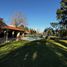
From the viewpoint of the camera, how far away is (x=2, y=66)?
40.8ft

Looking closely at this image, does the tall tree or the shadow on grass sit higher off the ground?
the tall tree

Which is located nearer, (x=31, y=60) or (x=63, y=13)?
(x=31, y=60)

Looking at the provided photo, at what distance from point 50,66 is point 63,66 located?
864 mm

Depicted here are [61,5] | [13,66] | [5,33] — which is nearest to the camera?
[13,66]

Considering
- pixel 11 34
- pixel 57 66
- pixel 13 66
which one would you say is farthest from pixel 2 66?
pixel 11 34

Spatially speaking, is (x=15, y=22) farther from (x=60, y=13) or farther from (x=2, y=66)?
(x=2, y=66)

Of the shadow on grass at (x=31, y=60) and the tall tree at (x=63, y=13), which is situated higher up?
the tall tree at (x=63, y=13)

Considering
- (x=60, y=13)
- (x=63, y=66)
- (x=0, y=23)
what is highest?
(x=60, y=13)

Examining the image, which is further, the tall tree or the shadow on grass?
the tall tree

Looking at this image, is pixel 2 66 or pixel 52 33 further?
pixel 52 33

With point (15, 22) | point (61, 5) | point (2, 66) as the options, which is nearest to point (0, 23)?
point (2, 66)

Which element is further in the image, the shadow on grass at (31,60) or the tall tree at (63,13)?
the tall tree at (63,13)

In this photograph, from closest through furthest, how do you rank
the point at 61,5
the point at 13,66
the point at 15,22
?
the point at 13,66, the point at 61,5, the point at 15,22

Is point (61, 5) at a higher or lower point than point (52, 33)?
higher
